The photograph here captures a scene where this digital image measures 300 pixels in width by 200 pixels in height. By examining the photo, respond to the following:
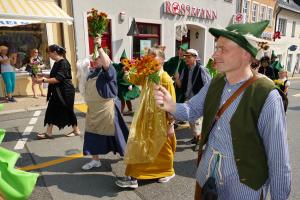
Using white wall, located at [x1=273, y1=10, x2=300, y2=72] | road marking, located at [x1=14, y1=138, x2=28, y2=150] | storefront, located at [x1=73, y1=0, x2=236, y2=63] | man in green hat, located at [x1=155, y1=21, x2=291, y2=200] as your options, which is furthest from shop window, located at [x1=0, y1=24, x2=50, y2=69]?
white wall, located at [x1=273, y1=10, x2=300, y2=72]

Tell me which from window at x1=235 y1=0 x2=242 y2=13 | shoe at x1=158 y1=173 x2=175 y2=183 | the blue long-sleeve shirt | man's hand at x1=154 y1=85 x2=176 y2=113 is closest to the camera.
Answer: the blue long-sleeve shirt

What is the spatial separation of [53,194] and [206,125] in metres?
2.51

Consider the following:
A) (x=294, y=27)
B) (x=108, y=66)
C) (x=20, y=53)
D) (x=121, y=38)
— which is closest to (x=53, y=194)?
(x=108, y=66)

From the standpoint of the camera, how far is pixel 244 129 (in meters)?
1.75

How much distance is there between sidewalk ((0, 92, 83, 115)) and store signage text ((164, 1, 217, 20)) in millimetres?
7207

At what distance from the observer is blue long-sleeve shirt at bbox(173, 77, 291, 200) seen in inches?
67.1

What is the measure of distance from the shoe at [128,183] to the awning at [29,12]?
6805mm

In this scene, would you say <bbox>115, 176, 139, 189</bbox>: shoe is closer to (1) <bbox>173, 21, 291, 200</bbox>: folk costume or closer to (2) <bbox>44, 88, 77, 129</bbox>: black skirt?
(1) <bbox>173, 21, 291, 200</bbox>: folk costume

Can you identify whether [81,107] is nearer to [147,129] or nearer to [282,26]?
[147,129]

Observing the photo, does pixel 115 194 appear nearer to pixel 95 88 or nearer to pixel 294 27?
pixel 95 88

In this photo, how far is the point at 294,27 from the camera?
94.9 ft

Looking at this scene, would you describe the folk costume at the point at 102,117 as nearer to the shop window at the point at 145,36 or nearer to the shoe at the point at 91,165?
the shoe at the point at 91,165

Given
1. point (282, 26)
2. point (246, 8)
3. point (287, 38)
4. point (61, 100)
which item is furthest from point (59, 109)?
point (287, 38)

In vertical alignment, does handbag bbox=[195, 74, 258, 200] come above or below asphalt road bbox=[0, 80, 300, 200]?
above
